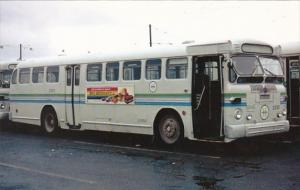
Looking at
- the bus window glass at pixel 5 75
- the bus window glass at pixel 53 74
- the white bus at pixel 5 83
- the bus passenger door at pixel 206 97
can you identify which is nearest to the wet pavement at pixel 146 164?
the bus passenger door at pixel 206 97

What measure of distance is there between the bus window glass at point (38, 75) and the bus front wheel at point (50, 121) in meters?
1.16

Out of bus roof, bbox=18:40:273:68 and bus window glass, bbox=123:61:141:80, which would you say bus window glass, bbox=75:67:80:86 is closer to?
bus roof, bbox=18:40:273:68

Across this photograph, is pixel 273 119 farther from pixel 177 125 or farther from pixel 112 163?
pixel 112 163

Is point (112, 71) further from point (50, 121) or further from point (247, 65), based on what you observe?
point (247, 65)

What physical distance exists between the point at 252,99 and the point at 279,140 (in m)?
3.15

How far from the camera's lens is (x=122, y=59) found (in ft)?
54.5

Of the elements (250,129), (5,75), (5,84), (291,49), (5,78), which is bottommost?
(250,129)

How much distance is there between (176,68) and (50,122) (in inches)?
264

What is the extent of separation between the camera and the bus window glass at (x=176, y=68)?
14758 millimetres

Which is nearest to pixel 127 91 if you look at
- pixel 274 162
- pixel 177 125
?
pixel 177 125

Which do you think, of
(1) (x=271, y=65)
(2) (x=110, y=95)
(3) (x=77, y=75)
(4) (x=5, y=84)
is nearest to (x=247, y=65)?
(1) (x=271, y=65)

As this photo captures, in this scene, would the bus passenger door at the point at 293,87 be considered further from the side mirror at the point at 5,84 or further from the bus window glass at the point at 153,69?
the side mirror at the point at 5,84

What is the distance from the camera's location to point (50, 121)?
1998 centimetres

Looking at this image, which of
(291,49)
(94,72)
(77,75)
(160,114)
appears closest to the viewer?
(160,114)
